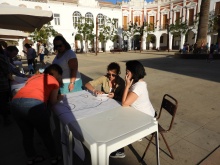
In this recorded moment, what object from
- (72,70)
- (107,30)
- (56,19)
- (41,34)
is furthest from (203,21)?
(56,19)

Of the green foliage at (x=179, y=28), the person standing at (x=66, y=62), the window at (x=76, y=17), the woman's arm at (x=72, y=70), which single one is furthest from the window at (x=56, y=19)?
the woman's arm at (x=72, y=70)

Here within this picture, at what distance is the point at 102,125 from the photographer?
1658mm

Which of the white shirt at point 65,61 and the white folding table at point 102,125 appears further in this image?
the white shirt at point 65,61

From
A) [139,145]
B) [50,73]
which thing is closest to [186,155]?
[139,145]

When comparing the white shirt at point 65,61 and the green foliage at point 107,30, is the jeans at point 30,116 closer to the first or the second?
the white shirt at point 65,61

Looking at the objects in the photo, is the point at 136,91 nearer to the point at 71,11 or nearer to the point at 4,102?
the point at 4,102

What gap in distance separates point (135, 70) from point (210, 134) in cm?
183

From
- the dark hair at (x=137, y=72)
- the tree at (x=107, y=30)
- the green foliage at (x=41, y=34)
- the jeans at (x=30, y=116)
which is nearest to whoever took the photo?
the jeans at (x=30, y=116)

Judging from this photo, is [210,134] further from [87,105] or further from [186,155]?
[87,105]

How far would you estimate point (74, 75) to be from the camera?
10.4ft

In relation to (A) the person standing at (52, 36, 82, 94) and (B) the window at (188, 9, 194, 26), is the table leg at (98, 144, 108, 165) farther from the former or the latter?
(B) the window at (188, 9, 194, 26)

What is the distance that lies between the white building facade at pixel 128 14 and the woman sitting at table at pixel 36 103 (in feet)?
96.9

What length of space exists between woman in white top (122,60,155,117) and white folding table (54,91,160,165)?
0.36 ft

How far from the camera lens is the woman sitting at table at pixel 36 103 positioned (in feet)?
6.34
